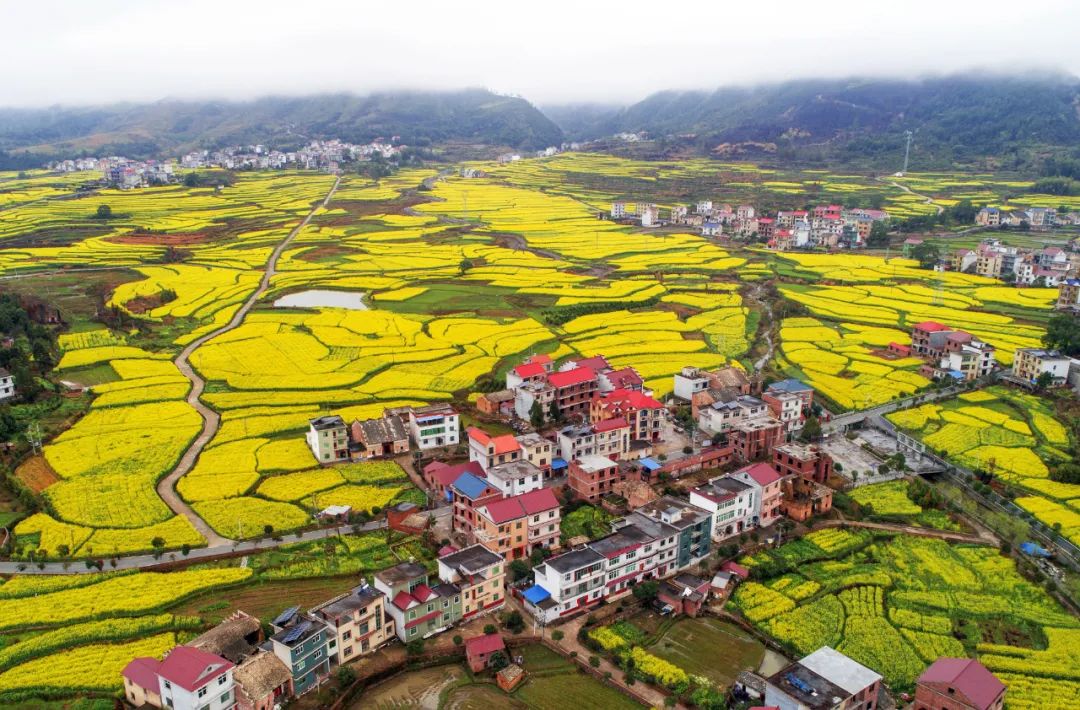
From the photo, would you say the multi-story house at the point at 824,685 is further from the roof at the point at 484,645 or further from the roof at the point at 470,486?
the roof at the point at 470,486

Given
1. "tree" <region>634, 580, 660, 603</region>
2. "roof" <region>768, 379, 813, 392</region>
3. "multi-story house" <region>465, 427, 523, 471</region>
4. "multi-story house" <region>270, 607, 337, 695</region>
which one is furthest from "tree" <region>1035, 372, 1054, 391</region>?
"multi-story house" <region>270, 607, 337, 695</region>

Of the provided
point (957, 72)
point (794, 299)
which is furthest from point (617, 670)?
point (957, 72)

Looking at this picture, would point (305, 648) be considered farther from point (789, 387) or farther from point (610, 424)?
point (789, 387)

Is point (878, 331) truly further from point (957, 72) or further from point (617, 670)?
point (957, 72)

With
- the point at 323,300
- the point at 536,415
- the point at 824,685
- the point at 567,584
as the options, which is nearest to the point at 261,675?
the point at 567,584

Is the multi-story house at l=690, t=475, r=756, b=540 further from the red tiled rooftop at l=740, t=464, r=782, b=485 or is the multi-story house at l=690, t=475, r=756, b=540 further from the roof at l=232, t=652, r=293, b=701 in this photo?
the roof at l=232, t=652, r=293, b=701

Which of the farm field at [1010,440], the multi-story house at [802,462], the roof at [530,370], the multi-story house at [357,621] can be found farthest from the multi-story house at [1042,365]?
the multi-story house at [357,621]
